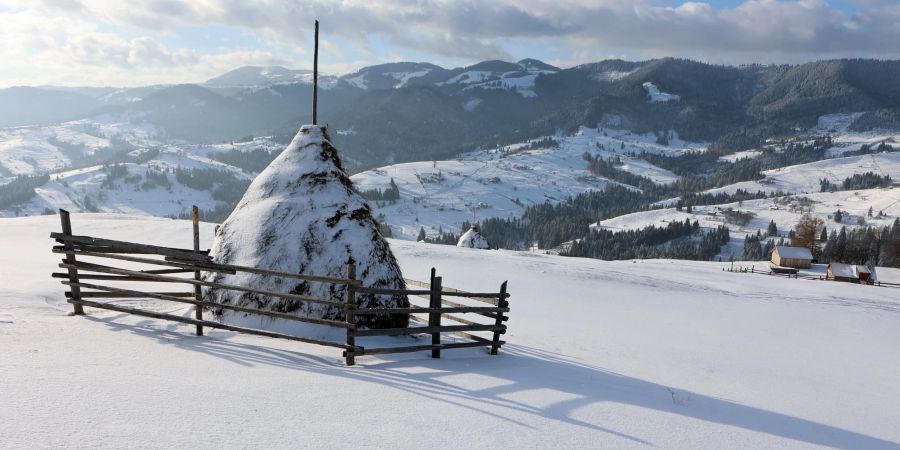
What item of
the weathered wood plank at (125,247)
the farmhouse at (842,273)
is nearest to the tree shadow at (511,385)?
the weathered wood plank at (125,247)

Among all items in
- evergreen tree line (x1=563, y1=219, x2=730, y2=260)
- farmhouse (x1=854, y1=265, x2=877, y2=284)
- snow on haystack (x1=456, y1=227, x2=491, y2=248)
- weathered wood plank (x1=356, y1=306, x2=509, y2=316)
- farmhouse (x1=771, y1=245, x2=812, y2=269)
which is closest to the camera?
weathered wood plank (x1=356, y1=306, x2=509, y2=316)

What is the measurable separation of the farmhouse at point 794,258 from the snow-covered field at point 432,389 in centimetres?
6942

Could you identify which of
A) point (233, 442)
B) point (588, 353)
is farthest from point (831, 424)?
point (233, 442)

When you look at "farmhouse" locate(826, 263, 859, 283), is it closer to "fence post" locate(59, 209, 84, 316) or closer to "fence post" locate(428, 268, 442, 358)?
"fence post" locate(428, 268, 442, 358)

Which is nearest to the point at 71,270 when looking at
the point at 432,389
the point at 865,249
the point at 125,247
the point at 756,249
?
the point at 125,247

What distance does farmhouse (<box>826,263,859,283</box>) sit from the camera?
64125 millimetres

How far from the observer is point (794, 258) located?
7525 centimetres

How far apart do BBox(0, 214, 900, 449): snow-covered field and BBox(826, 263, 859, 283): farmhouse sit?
2389 inches

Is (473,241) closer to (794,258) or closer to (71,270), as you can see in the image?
(71,270)

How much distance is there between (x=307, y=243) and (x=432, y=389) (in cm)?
490

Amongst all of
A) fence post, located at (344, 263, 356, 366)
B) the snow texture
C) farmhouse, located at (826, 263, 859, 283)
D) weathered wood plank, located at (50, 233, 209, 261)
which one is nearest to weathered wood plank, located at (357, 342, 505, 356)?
fence post, located at (344, 263, 356, 366)

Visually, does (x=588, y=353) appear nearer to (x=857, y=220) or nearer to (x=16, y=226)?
(x=16, y=226)

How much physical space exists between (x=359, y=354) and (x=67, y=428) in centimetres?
425

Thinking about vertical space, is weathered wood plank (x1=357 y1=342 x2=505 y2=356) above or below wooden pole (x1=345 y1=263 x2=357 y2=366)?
below
